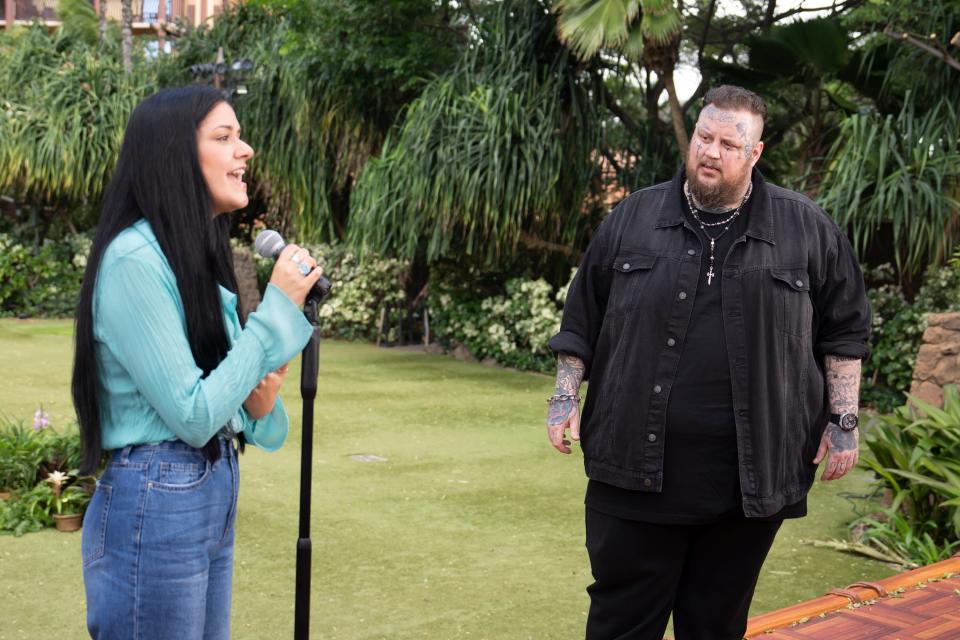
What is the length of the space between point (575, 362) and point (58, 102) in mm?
16536

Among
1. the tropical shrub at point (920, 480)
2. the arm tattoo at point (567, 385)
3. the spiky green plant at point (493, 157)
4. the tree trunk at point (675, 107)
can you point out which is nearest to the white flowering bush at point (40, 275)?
the spiky green plant at point (493, 157)

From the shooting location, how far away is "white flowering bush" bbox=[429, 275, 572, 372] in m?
12.6

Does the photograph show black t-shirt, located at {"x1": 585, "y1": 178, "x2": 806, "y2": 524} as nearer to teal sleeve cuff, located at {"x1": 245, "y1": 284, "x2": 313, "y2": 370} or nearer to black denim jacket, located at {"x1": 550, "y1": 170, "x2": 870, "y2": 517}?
black denim jacket, located at {"x1": 550, "y1": 170, "x2": 870, "y2": 517}

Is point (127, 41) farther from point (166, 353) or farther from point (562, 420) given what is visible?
point (166, 353)

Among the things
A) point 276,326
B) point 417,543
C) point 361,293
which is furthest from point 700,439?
point 361,293

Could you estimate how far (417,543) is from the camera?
557 centimetres

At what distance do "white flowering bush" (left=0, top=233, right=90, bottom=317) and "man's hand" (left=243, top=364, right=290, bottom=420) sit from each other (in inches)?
640

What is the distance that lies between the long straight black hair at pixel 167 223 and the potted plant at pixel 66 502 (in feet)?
12.3

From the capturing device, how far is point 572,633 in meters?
4.34

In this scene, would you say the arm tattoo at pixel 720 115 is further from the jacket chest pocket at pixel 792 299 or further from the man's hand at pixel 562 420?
the man's hand at pixel 562 420

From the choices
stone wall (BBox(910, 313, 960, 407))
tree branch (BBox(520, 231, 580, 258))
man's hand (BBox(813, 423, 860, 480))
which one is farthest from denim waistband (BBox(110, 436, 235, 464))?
tree branch (BBox(520, 231, 580, 258))

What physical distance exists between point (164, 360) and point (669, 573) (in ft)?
5.02

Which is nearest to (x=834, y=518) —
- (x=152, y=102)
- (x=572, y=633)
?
(x=572, y=633)

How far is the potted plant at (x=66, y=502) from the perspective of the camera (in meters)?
5.54
